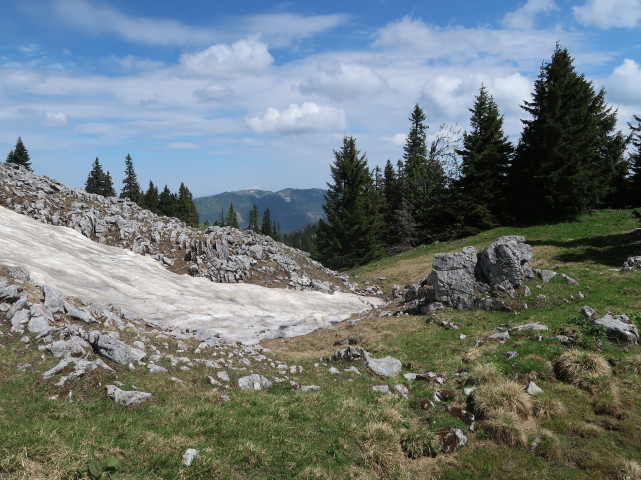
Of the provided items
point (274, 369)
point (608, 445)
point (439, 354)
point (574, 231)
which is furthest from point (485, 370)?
point (574, 231)

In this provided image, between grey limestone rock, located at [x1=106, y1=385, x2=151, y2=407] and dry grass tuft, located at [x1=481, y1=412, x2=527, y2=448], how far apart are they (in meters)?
11.4

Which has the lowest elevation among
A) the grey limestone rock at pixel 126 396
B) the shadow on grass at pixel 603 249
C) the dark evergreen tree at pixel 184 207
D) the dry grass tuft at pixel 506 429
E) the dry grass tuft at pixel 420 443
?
the dry grass tuft at pixel 420 443

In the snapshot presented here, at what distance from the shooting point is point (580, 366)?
1434cm

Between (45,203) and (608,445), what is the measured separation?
46.7m

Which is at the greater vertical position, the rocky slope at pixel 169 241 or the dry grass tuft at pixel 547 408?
the rocky slope at pixel 169 241

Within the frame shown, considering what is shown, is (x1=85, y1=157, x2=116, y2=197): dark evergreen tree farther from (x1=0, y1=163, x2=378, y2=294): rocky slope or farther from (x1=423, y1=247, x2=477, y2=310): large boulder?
(x1=423, y1=247, x2=477, y2=310): large boulder

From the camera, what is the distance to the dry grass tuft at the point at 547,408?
487 inches

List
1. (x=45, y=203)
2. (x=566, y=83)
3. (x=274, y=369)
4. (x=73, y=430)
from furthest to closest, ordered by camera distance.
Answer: (x=566, y=83) → (x=45, y=203) → (x=274, y=369) → (x=73, y=430)

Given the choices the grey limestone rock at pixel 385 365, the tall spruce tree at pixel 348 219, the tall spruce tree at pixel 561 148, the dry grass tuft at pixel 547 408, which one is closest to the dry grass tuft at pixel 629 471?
the dry grass tuft at pixel 547 408

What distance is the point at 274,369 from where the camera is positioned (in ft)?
56.7

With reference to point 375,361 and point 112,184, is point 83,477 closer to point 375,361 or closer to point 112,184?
point 375,361

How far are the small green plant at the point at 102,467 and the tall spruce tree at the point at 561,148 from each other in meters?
50.3

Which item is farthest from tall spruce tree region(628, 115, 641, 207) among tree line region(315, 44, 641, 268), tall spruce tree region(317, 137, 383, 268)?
tall spruce tree region(317, 137, 383, 268)

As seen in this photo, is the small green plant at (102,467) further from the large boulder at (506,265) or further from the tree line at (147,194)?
the tree line at (147,194)
